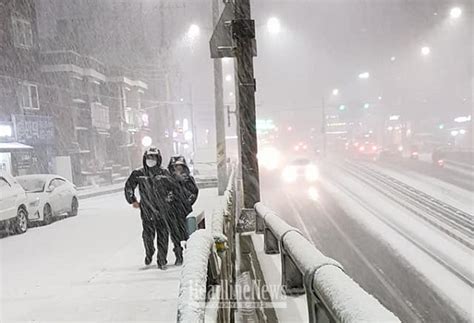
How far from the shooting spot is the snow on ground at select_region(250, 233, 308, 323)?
454 centimetres

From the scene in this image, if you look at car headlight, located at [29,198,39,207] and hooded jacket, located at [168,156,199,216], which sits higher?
hooded jacket, located at [168,156,199,216]

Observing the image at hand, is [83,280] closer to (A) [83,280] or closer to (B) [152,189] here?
(A) [83,280]

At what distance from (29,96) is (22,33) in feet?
16.7

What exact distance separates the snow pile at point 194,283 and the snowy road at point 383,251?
5955mm

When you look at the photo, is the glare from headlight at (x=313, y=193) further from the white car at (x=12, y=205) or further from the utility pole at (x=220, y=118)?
the white car at (x=12, y=205)

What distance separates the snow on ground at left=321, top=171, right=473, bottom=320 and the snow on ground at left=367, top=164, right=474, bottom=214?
252 cm

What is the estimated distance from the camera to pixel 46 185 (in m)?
15.3

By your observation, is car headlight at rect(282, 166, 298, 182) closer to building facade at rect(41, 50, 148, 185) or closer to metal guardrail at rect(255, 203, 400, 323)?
building facade at rect(41, 50, 148, 185)

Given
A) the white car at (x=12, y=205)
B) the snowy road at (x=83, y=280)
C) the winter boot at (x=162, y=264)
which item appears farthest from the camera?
the white car at (x=12, y=205)

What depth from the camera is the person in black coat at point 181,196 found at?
7.45 metres

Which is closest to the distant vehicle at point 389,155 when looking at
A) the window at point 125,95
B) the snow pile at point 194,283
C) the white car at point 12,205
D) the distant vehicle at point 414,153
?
the distant vehicle at point 414,153

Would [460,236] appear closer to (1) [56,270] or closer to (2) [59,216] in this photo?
(1) [56,270]

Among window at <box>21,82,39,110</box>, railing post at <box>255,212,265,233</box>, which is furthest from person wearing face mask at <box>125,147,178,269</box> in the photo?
window at <box>21,82,39,110</box>

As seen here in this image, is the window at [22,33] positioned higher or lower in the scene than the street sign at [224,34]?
higher
